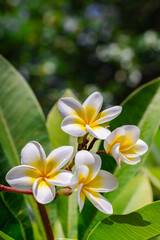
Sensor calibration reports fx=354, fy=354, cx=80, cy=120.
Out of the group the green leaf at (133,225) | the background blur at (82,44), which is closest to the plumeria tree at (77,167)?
the green leaf at (133,225)

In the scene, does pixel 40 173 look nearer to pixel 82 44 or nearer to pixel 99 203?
pixel 99 203

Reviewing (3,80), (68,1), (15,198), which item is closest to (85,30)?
(68,1)

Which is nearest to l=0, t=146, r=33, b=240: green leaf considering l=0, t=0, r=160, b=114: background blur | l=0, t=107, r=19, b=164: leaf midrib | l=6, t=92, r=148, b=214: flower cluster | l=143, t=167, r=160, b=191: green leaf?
l=0, t=107, r=19, b=164: leaf midrib

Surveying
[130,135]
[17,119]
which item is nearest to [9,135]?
[17,119]

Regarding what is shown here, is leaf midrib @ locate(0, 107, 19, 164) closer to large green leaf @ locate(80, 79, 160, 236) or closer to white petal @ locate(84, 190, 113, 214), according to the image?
large green leaf @ locate(80, 79, 160, 236)

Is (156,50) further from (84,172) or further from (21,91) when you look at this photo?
(84,172)

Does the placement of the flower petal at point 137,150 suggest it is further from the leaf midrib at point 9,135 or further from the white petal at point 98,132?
the leaf midrib at point 9,135
